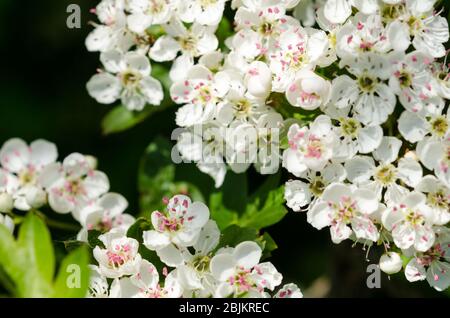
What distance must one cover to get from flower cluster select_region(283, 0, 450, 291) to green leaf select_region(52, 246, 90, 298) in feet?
2.54

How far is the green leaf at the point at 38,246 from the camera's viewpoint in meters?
2.29

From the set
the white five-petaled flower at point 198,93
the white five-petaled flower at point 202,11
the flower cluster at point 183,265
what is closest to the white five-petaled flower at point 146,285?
the flower cluster at point 183,265

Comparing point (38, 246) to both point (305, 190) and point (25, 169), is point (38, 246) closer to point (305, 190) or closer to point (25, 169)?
point (25, 169)

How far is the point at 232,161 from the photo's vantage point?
2.83 meters

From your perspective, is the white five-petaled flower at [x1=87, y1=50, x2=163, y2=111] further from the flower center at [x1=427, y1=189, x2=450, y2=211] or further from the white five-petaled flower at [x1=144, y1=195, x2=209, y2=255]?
the flower center at [x1=427, y1=189, x2=450, y2=211]

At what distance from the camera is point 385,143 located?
2.58 meters

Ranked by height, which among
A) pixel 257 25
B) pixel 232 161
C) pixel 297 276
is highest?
pixel 257 25

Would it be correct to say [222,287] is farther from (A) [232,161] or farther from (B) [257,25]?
(B) [257,25]

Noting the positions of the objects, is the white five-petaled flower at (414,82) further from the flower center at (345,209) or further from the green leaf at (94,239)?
the green leaf at (94,239)

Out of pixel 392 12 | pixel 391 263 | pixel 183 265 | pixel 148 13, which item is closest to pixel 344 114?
pixel 392 12

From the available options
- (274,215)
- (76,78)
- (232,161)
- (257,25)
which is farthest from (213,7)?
(76,78)

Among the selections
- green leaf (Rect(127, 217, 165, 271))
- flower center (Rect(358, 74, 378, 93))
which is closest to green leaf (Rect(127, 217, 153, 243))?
green leaf (Rect(127, 217, 165, 271))

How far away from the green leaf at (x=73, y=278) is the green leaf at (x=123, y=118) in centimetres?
99

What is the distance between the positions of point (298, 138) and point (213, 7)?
0.60m
